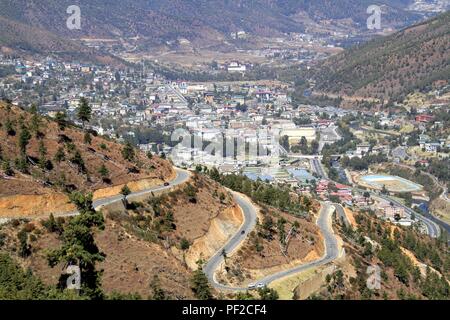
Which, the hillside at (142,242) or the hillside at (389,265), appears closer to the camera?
the hillside at (142,242)

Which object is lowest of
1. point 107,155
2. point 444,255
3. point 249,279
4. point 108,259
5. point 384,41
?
point 444,255

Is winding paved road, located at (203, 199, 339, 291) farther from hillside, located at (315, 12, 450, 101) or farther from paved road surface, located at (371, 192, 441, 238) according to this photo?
hillside, located at (315, 12, 450, 101)

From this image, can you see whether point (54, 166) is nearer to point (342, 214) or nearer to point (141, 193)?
point (141, 193)

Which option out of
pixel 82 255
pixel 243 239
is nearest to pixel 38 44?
pixel 243 239

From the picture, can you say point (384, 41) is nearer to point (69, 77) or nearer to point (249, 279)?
point (69, 77)

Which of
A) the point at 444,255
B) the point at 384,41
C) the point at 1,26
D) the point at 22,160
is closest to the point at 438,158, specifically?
the point at 444,255

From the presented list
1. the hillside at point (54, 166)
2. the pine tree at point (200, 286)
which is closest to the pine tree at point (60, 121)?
the hillside at point (54, 166)

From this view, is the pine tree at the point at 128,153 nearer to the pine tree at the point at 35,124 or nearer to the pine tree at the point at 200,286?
the pine tree at the point at 35,124
